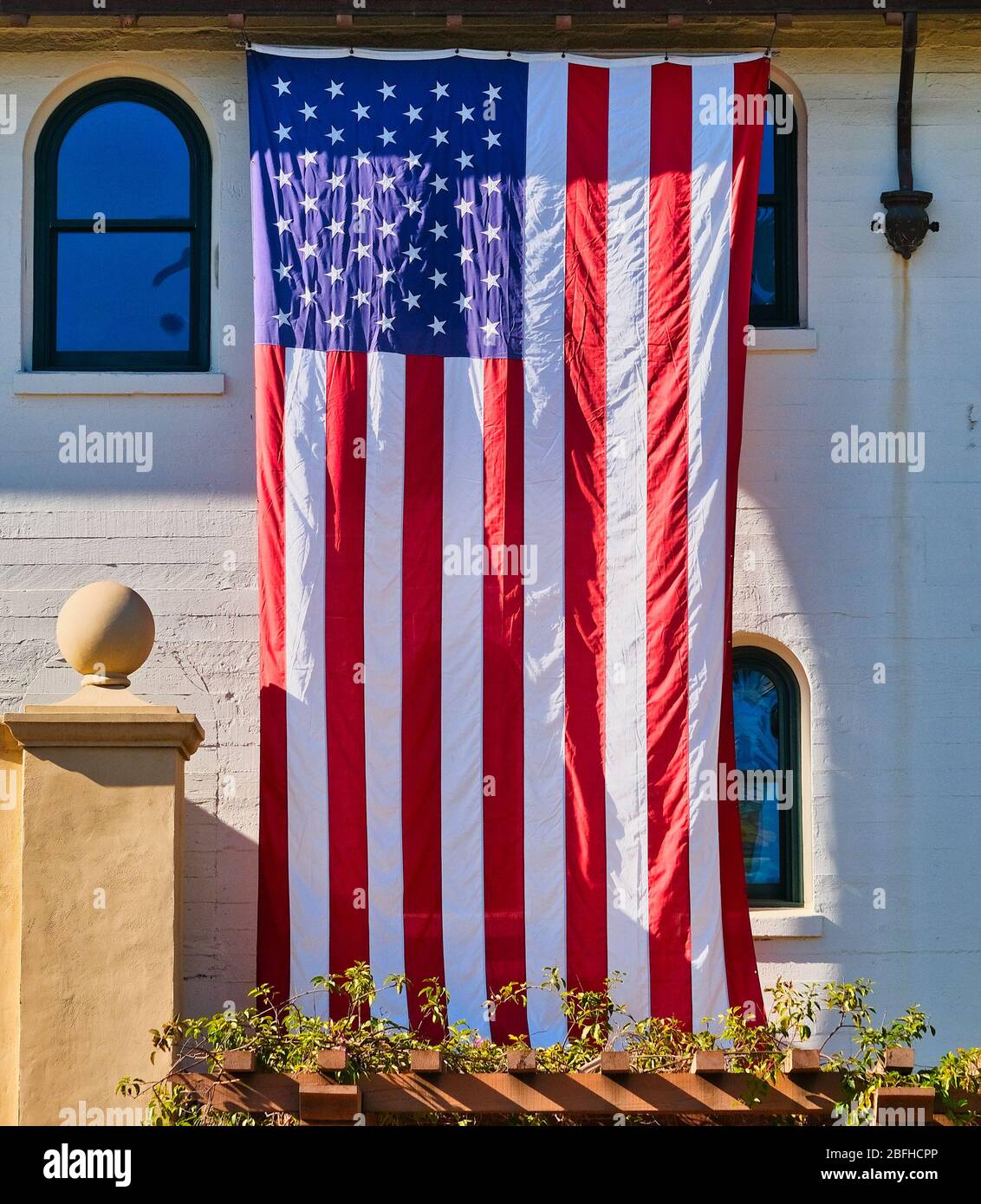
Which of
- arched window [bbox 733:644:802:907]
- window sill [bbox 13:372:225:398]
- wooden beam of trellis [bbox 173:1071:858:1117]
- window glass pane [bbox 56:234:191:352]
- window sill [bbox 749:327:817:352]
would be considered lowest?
wooden beam of trellis [bbox 173:1071:858:1117]

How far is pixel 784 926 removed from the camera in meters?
10.7

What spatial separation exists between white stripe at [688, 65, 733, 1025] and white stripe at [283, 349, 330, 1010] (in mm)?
2066

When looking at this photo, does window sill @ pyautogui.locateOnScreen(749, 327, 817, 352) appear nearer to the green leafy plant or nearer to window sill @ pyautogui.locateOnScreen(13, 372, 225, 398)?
window sill @ pyautogui.locateOnScreen(13, 372, 225, 398)

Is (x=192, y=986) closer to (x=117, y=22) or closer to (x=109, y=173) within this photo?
(x=109, y=173)

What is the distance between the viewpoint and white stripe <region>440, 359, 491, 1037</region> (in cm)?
1026

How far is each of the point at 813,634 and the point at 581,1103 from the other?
3.45 meters

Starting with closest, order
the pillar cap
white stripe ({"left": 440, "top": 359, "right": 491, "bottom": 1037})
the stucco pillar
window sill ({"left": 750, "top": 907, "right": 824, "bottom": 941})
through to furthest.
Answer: the stucco pillar < the pillar cap < white stripe ({"left": 440, "top": 359, "right": 491, "bottom": 1037}) < window sill ({"left": 750, "top": 907, "right": 824, "bottom": 941})

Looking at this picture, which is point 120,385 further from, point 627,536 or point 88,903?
point 88,903

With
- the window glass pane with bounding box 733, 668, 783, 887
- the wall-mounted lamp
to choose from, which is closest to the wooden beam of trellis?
the window glass pane with bounding box 733, 668, 783, 887

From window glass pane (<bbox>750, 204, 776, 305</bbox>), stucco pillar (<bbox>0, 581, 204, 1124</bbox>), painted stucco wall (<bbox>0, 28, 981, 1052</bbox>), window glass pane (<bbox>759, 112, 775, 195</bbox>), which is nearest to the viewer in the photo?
stucco pillar (<bbox>0, 581, 204, 1124</bbox>)

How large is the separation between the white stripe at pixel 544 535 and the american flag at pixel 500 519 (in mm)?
17

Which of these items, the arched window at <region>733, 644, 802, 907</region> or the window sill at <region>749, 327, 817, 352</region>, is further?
the window sill at <region>749, 327, 817, 352</region>

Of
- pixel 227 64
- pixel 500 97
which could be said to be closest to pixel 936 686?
pixel 500 97

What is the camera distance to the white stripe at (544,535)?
33.8ft
